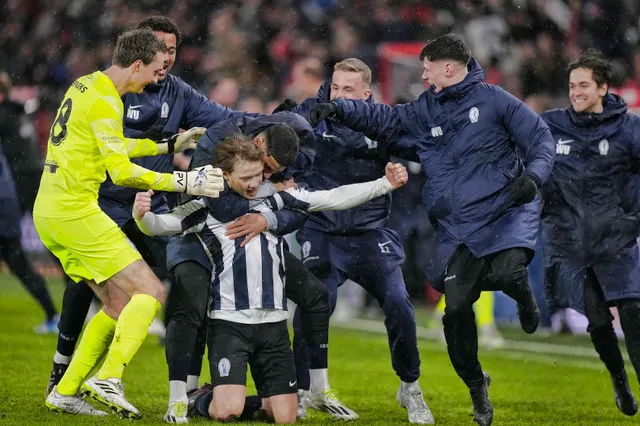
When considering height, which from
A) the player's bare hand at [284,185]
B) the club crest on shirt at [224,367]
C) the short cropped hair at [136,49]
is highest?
the short cropped hair at [136,49]

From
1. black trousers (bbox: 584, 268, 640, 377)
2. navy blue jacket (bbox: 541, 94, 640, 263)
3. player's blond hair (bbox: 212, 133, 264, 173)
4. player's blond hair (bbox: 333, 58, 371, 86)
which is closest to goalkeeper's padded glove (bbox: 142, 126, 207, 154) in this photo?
player's blond hair (bbox: 212, 133, 264, 173)

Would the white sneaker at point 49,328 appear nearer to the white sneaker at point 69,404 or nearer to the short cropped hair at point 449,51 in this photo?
the white sneaker at point 69,404

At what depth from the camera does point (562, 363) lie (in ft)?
33.5

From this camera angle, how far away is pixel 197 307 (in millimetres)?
6273

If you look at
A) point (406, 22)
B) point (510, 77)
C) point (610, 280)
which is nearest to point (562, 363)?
point (610, 280)

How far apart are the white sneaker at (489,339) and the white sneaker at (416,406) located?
4301mm

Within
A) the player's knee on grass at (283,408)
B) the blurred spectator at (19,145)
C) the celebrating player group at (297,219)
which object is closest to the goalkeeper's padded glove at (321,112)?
the celebrating player group at (297,219)

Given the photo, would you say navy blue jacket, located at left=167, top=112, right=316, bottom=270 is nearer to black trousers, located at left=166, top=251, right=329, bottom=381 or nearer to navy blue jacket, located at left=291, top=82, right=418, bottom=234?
black trousers, located at left=166, top=251, right=329, bottom=381

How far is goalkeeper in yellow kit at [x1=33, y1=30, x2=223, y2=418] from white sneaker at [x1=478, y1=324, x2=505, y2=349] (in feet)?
18.8

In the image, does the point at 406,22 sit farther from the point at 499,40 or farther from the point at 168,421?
the point at 168,421

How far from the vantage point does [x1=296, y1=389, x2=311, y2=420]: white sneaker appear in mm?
6891

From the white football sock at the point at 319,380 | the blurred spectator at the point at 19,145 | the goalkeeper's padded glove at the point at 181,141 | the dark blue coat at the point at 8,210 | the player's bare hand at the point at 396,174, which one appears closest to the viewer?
the player's bare hand at the point at 396,174

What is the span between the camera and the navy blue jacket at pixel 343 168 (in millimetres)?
7316

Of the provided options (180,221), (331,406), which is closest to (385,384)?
(331,406)
